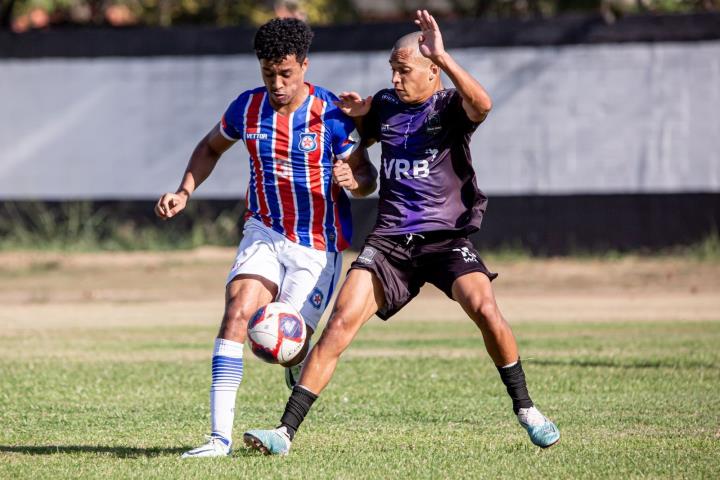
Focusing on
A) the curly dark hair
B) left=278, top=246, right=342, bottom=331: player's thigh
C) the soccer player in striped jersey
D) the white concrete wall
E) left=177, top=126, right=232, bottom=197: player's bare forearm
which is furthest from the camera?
the white concrete wall

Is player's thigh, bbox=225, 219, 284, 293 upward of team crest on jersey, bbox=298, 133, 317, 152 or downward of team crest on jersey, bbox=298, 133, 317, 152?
downward

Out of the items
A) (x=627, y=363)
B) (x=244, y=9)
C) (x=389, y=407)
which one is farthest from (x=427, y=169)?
(x=244, y=9)

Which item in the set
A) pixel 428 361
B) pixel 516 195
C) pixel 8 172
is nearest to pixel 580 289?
pixel 516 195

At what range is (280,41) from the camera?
23.2ft

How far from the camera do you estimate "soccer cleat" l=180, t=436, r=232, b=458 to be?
6.70 metres

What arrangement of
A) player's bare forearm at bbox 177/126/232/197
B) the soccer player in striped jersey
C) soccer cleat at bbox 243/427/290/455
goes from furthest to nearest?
player's bare forearm at bbox 177/126/232/197
the soccer player in striped jersey
soccer cleat at bbox 243/427/290/455

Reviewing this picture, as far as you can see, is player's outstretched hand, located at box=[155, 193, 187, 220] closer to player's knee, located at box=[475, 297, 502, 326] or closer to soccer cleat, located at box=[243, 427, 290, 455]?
soccer cleat, located at box=[243, 427, 290, 455]

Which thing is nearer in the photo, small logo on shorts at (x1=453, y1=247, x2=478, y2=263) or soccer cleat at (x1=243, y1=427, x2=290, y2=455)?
soccer cleat at (x1=243, y1=427, x2=290, y2=455)

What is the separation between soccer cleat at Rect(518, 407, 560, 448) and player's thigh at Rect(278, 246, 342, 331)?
4.38ft

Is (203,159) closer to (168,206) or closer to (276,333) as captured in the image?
(168,206)

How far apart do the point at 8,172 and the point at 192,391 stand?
1157 centimetres

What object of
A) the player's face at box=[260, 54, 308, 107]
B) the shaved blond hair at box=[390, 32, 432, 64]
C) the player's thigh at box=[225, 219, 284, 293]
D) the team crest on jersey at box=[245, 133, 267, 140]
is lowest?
the player's thigh at box=[225, 219, 284, 293]

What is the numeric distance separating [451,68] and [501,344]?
1509mm

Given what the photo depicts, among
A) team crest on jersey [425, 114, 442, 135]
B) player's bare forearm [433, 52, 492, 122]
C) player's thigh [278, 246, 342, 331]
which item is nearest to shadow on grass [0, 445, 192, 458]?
player's thigh [278, 246, 342, 331]
